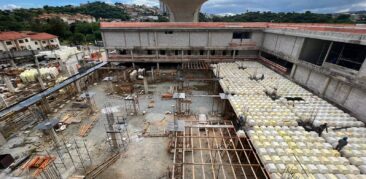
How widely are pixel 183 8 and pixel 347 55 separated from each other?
33285 millimetres

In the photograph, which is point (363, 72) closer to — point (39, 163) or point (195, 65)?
point (195, 65)

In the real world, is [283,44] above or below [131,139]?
above

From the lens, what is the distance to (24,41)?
53.7 m

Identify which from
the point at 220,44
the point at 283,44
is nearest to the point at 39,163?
the point at 220,44

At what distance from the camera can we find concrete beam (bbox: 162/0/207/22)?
39.9 metres

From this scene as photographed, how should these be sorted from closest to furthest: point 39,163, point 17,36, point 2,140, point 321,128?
point 321,128, point 39,163, point 2,140, point 17,36

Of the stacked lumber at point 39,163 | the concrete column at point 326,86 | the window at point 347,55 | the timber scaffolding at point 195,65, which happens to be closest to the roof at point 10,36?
the timber scaffolding at point 195,65

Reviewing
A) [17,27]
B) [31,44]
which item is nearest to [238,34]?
[31,44]

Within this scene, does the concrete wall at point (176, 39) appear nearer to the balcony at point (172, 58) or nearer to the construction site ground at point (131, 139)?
the balcony at point (172, 58)

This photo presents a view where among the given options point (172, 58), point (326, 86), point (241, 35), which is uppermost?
point (241, 35)

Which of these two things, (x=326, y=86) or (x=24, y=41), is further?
(x=24, y=41)

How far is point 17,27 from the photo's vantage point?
6906cm

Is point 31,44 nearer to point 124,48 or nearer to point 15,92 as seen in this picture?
point 15,92

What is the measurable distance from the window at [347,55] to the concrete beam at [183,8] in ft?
96.9
